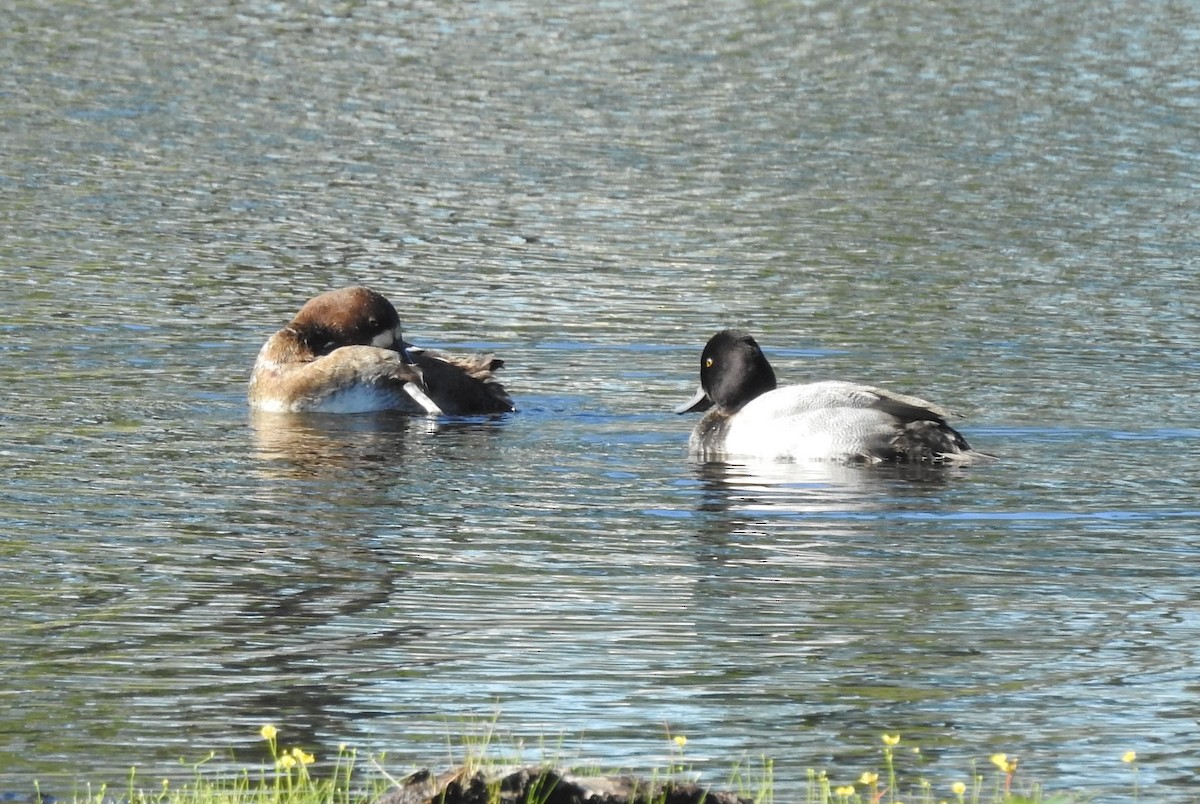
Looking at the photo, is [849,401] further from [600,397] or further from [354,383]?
[354,383]

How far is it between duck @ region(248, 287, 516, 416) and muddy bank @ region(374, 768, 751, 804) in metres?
9.20

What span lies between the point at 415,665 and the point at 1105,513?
4.76 metres

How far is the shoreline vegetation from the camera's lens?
20.9ft

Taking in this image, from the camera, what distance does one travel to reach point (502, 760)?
284 inches

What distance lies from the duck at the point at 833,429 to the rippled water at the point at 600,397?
0.28 metres

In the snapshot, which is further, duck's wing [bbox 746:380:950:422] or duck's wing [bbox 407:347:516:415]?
duck's wing [bbox 407:347:516:415]

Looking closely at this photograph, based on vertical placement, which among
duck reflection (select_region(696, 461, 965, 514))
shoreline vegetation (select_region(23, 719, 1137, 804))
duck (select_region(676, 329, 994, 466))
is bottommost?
shoreline vegetation (select_region(23, 719, 1137, 804))

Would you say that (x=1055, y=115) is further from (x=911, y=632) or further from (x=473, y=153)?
(x=911, y=632)

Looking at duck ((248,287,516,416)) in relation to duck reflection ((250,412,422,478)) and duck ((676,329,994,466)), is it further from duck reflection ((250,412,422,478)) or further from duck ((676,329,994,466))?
duck ((676,329,994,466))

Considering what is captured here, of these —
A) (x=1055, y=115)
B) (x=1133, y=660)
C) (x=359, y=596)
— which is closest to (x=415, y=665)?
(x=359, y=596)

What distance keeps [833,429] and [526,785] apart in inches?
299

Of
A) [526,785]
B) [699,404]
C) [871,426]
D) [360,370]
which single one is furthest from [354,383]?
[526,785]

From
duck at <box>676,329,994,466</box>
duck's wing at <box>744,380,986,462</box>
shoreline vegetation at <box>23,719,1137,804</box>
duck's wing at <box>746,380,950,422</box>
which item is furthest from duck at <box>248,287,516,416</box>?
shoreline vegetation at <box>23,719,1137,804</box>

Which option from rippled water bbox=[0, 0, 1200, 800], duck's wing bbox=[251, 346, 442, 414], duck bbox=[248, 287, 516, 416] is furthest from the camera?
duck's wing bbox=[251, 346, 442, 414]
